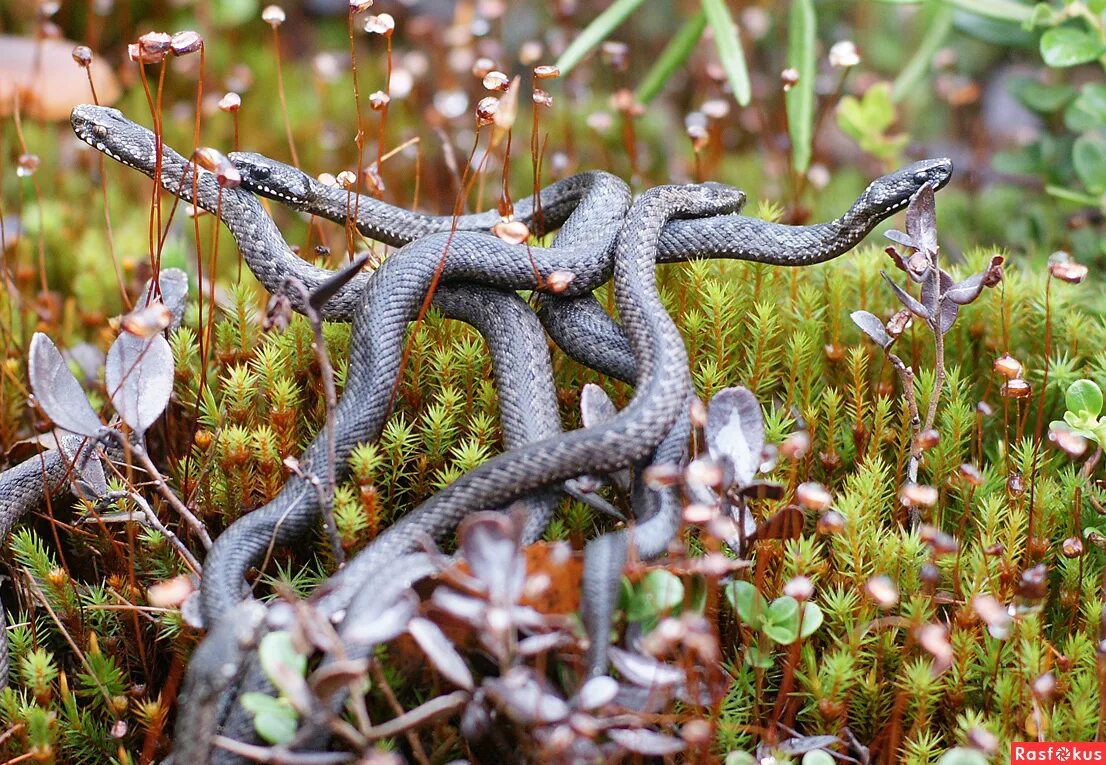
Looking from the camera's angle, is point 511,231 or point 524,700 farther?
point 511,231

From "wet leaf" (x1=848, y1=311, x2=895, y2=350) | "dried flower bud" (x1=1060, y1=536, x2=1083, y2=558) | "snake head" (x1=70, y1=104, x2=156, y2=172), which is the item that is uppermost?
"snake head" (x1=70, y1=104, x2=156, y2=172)

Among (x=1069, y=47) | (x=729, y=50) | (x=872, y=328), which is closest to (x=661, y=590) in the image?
(x=872, y=328)

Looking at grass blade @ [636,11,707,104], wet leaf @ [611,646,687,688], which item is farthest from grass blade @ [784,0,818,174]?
wet leaf @ [611,646,687,688]

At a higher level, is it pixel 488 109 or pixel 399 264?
pixel 488 109

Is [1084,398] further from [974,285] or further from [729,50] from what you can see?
[729,50]

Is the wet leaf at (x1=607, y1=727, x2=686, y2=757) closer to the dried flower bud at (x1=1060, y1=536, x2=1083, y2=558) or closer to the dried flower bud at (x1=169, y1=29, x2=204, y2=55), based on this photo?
the dried flower bud at (x1=1060, y1=536, x2=1083, y2=558)

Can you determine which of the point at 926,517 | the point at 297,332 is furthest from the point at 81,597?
the point at 926,517

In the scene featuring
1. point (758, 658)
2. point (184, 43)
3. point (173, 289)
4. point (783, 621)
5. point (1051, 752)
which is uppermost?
point (184, 43)

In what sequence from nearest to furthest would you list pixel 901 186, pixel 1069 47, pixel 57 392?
1. pixel 57 392
2. pixel 901 186
3. pixel 1069 47

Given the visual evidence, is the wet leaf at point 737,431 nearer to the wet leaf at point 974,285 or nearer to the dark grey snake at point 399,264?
the dark grey snake at point 399,264
